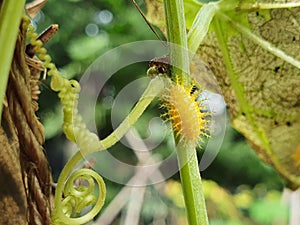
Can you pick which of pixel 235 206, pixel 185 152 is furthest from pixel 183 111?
pixel 235 206

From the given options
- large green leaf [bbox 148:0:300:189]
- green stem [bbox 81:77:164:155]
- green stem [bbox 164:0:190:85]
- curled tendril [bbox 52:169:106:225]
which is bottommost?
large green leaf [bbox 148:0:300:189]

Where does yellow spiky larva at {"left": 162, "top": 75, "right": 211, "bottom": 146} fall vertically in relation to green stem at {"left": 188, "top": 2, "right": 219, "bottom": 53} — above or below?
below

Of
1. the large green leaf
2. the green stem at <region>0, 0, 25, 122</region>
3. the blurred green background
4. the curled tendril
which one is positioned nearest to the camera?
the green stem at <region>0, 0, 25, 122</region>

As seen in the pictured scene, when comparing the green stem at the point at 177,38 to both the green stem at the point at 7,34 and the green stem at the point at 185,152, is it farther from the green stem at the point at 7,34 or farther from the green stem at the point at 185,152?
the green stem at the point at 7,34

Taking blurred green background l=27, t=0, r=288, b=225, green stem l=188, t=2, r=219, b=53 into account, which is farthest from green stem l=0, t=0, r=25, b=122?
blurred green background l=27, t=0, r=288, b=225

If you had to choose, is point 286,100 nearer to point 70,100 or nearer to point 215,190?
point 70,100

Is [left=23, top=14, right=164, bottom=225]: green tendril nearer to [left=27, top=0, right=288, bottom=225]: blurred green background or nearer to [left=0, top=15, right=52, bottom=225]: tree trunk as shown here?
[left=0, top=15, right=52, bottom=225]: tree trunk

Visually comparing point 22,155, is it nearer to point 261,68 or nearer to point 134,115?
point 134,115

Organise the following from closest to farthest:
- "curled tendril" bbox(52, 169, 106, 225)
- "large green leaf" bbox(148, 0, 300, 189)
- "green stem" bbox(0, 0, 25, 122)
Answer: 1. "green stem" bbox(0, 0, 25, 122)
2. "curled tendril" bbox(52, 169, 106, 225)
3. "large green leaf" bbox(148, 0, 300, 189)
